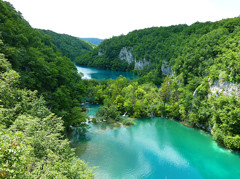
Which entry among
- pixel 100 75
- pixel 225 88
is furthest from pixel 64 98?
pixel 100 75

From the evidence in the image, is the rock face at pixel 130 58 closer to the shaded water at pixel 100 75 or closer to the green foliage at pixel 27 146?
the shaded water at pixel 100 75

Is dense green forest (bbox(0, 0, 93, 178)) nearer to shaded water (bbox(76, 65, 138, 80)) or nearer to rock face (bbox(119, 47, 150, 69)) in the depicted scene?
shaded water (bbox(76, 65, 138, 80))

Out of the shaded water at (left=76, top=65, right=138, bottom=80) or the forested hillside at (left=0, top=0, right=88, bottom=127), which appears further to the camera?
the shaded water at (left=76, top=65, right=138, bottom=80)

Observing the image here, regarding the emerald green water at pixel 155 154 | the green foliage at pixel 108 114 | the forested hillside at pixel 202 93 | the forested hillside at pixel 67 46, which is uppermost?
the forested hillside at pixel 67 46

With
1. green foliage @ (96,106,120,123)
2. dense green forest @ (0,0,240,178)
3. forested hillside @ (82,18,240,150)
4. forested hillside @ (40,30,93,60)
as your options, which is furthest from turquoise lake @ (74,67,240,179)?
forested hillside @ (40,30,93,60)

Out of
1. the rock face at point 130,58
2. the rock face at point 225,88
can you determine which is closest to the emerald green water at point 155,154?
the rock face at point 225,88

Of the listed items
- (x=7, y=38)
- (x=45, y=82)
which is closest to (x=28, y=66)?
(x=45, y=82)
